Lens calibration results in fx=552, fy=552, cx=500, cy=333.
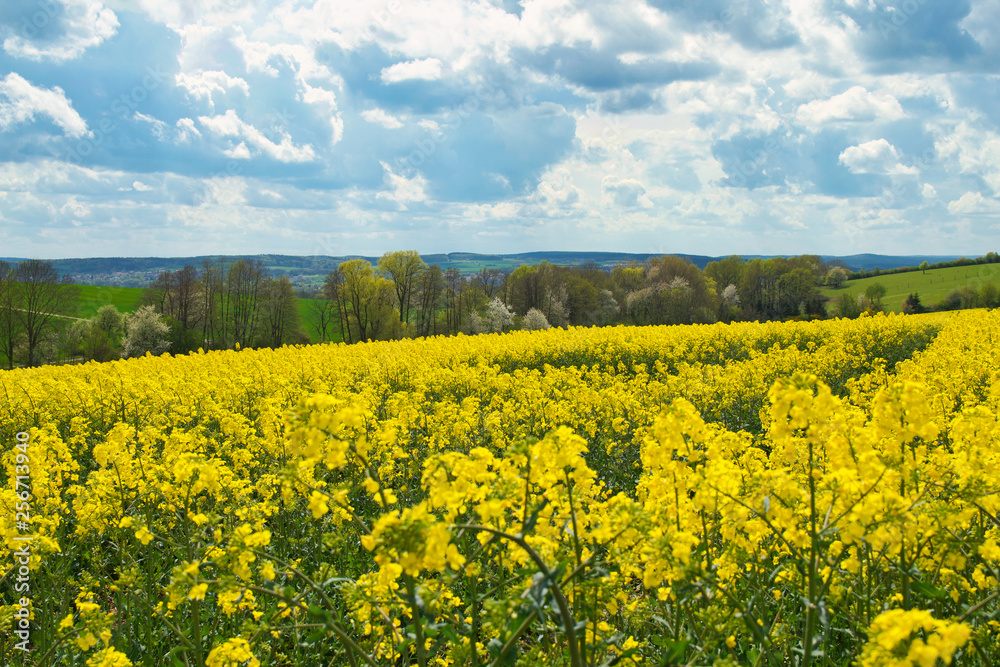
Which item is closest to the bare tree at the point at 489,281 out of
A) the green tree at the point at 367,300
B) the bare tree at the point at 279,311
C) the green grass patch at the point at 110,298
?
the green tree at the point at 367,300

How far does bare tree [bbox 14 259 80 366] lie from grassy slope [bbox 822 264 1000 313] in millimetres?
97504

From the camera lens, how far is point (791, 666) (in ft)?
9.77

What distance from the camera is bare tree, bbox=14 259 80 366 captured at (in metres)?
45.7

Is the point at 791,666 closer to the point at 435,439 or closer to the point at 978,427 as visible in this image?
the point at 978,427

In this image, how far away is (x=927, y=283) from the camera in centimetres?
8762

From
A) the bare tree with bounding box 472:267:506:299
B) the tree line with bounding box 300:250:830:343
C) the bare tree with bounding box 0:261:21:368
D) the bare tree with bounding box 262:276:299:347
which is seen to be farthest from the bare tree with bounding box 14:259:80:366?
the bare tree with bounding box 472:267:506:299

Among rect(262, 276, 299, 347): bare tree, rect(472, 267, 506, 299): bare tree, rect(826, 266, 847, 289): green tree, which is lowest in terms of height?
rect(262, 276, 299, 347): bare tree

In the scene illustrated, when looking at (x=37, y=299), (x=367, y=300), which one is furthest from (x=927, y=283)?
(x=37, y=299)

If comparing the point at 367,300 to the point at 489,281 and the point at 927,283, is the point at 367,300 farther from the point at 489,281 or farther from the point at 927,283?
the point at 927,283

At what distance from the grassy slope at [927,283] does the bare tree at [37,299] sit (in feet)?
320

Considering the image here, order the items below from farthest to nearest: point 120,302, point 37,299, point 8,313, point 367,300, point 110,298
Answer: point 110,298, point 120,302, point 367,300, point 37,299, point 8,313

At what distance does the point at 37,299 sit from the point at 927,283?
11455 centimetres

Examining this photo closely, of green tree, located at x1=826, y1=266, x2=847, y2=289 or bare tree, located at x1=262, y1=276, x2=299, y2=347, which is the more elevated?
green tree, located at x1=826, y1=266, x2=847, y2=289

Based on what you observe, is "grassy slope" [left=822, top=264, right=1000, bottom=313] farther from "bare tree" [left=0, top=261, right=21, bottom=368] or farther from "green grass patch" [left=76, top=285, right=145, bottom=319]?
"green grass patch" [left=76, top=285, right=145, bottom=319]
